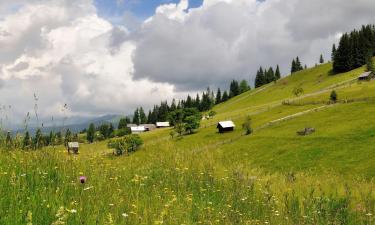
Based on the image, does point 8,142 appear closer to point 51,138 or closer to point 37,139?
point 37,139

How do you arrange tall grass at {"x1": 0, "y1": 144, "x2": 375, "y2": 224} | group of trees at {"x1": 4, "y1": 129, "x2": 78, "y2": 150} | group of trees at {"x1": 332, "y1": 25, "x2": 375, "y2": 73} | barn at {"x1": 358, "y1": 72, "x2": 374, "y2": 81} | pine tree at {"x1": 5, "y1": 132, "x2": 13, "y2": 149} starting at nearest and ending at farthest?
tall grass at {"x1": 0, "y1": 144, "x2": 375, "y2": 224} < group of trees at {"x1": 4, "y1": 129, "x2": 78, "y2": 150} < pine tree at {"x1": 5, "y1": 132, "x2": 13, "y2": 149} < barn at {"x1": 358, "y1": 72, "x2": 374, "y2": 81} < group of trees at {"x1": 332, "y1": 25, "x2": 375, "y2": 73}

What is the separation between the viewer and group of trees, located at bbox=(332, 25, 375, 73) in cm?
16850

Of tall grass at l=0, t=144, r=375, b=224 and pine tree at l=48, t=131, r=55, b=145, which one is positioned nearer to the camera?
tall grass at l=0, t=144, r=375, b=224

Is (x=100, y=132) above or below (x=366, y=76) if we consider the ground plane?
below

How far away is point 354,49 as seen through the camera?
555ft

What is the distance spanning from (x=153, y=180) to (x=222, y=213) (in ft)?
7.77

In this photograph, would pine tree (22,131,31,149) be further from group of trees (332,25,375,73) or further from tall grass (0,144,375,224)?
group of trees (332,25,375,73)

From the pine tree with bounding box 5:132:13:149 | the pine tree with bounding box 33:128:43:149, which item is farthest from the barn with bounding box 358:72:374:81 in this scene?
the pine tree with bounding box 5:132:13:149

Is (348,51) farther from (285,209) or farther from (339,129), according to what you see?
(285,209)

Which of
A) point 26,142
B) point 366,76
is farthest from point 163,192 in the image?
point 366,76

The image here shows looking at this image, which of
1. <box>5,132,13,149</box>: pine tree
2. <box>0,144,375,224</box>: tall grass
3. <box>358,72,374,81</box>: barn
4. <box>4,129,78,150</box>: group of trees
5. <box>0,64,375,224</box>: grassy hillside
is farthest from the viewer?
<box>358,72,374,81</box>: barn

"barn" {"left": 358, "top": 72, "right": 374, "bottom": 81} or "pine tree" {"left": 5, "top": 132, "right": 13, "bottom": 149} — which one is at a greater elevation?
"barn" {"left": 358, "top": 72, "right": 374, "bottom": 81}

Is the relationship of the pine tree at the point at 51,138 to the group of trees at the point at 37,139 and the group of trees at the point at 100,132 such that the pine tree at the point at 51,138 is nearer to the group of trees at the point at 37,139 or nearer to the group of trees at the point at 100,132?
the group of trees at the point at 37,139

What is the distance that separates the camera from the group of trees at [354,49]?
168 m
